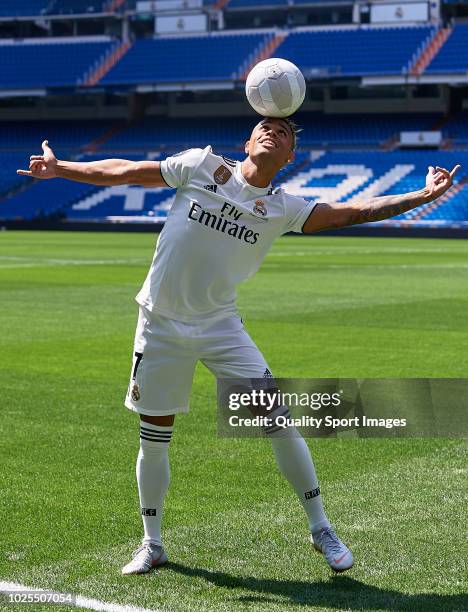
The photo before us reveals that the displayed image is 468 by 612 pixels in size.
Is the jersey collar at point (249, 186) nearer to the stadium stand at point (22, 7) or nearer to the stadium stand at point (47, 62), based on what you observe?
the stadium stand at point (47, 62)

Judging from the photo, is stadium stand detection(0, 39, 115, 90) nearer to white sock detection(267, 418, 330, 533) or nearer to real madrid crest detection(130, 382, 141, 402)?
real madrid crest detection(130, 382, 141, 402)

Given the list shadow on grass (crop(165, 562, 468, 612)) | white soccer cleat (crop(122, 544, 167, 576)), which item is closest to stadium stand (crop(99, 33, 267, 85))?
white soccer cleat (crop(122, 544, 167, 576))

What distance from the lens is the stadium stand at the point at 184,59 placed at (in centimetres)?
5828

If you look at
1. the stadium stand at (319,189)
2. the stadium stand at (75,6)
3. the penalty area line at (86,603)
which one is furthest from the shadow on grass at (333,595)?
the stadium stand at (75,6)

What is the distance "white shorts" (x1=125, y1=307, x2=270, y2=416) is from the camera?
5.08 metres

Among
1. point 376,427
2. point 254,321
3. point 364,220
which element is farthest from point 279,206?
point 254,321

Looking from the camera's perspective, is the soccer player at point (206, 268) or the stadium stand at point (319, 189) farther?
the stadium stand at point (319, 189)

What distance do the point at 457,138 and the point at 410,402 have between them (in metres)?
49.1

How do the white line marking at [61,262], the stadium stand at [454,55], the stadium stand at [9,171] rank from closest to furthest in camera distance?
the white line marking at [61,262] < the stadium stand at [454,55] < the stadium stand at [9,171]

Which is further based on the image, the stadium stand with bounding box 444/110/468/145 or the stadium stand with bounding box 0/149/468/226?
the stadium stand with bounding box 444/110/468/145

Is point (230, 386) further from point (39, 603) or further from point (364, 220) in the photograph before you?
point (39, 603)

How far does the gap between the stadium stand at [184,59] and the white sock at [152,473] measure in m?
53.4

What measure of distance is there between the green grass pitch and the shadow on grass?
0.04 feet

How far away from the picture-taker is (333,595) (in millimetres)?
4699
